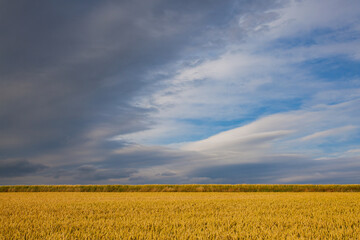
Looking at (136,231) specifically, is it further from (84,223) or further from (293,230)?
(293,230)

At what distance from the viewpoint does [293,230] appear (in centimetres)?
775

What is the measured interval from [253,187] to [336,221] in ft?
97.6

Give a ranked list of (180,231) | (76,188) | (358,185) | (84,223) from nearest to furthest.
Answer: (180,231), (84,223), (358,185), (76,188)

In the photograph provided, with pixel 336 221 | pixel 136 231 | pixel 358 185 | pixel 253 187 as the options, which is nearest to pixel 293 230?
pixel 336 221

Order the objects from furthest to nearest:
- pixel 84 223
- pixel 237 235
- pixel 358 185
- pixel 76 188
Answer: pixel 76 188 < pixel 358 185 < pixel 84 223 < pixel 237 235

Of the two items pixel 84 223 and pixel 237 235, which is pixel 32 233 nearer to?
pixel 84 223

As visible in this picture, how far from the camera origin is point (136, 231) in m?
7.43

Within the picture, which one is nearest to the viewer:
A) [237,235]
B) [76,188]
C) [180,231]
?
[237,235]

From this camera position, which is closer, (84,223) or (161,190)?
(84,223)

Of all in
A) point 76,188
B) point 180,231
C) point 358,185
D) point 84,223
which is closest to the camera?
point 180,231

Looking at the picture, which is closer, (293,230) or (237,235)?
(237,235)

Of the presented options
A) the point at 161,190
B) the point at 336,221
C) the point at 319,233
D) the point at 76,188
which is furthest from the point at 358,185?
the point at 76,188

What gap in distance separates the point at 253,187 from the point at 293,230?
31799 mm

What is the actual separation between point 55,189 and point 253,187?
93.9 ft
